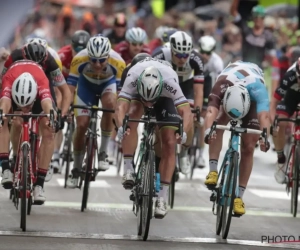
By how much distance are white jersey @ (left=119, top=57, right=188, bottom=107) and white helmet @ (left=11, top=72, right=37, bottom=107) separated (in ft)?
3.26

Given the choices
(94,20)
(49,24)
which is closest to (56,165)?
(94,20)

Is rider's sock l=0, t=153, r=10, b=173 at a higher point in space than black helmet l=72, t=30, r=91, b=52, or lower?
lower

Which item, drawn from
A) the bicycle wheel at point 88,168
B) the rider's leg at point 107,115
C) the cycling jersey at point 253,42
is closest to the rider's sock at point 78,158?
the rider's leg at point 107,115

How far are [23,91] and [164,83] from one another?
153 centimetres

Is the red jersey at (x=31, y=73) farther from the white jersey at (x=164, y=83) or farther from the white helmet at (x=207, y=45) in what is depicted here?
the white helmet at (x=207, y=45)

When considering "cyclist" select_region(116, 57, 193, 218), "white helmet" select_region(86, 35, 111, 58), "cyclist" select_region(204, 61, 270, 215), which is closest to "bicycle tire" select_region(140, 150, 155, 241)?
"cyclist" select_region(116, 57, 193, 218)

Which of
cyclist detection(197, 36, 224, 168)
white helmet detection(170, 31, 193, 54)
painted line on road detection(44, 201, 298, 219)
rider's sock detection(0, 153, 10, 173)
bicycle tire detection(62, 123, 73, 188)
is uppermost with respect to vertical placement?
white helmet detection(170, 31, 193, 54)

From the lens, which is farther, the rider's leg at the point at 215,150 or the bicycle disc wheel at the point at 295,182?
the bicycle disc wheel at the point at 295,182

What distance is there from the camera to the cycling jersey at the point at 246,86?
13.6 metres

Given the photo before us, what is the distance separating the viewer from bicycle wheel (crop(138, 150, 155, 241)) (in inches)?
496

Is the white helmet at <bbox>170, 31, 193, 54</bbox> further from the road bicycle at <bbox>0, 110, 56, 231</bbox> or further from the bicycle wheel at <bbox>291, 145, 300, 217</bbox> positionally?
the road bicycle at <bbox>0, 110, 56, 231</bbox>

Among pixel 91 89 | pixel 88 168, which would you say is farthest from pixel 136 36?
pixel 88 168

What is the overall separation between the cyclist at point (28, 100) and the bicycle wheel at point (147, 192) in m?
1.29

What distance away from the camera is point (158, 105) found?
13727mm
